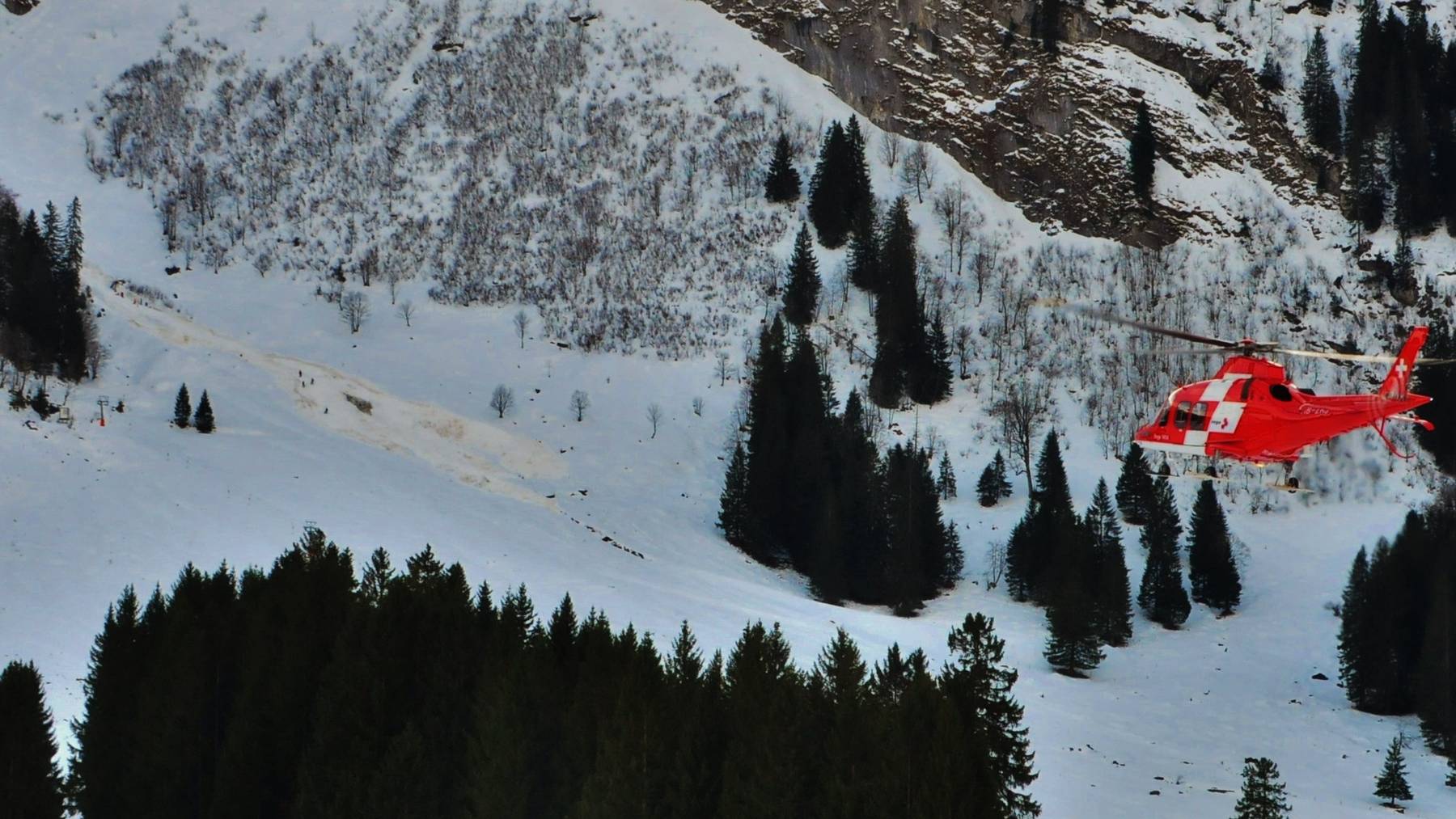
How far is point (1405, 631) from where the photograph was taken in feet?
202

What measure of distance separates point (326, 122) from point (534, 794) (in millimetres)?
97068

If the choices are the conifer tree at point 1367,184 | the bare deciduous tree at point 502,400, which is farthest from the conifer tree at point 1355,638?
the bare deciduous tree at point 502,400

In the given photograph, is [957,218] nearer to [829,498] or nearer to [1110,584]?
[829,498]

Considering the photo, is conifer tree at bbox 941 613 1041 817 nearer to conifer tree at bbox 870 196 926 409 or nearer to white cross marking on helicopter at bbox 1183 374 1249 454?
white cross marking on helicopter at bbox 1183 374 1249 454

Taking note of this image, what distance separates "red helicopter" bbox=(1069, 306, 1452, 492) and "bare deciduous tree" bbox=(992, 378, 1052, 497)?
53326 millimetres

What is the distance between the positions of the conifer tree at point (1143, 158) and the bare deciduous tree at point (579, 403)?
51150 millimetres

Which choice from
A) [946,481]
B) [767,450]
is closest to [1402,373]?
[767,450]

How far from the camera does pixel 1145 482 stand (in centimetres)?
7875

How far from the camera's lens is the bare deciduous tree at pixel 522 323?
315ft

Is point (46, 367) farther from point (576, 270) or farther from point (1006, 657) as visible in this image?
point (1006, 657)

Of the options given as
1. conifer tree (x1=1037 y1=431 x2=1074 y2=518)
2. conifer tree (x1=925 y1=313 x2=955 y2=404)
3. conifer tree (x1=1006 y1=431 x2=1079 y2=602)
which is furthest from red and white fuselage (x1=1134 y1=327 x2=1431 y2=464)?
conifer tree (x1=925 y1=313 x2=955 y2=404)

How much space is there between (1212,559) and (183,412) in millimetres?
58011

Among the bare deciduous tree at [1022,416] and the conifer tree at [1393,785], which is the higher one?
the bare deciduous tree at [1022,416]

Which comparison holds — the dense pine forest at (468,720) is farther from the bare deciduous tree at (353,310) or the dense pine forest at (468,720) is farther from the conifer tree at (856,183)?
the conifer tree at (856,183)
